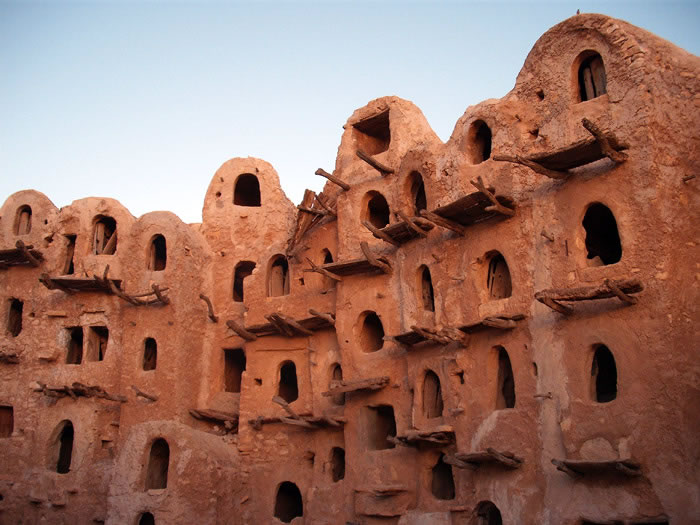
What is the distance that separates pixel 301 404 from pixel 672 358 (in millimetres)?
12098

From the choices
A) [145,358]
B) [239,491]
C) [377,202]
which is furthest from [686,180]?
[145,358]

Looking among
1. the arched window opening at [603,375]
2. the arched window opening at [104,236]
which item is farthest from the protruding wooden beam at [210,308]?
the arched window opening at [603,375]

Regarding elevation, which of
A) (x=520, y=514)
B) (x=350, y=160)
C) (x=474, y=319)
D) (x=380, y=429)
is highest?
(x=350, y=160)

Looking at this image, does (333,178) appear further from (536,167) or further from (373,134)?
(536,167)

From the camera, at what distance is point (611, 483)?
Result: 15.9 meters

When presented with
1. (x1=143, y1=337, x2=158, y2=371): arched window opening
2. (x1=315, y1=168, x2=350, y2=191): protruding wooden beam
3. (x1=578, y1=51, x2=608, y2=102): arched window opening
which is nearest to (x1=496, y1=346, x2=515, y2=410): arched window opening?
(x1=578, y1=51, x2=608, y2=102): arched window opening

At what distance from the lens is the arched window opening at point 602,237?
768 inches

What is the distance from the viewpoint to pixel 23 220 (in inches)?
1217

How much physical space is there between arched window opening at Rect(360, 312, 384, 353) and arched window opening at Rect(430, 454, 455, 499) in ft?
13.0

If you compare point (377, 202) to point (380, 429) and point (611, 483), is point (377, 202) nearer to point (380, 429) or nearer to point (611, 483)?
point (380, 429)

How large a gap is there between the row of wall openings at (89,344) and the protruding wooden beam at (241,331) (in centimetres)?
515

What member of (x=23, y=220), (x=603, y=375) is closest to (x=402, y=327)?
(x=603, y=375)

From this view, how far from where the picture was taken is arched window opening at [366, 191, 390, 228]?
24337mm

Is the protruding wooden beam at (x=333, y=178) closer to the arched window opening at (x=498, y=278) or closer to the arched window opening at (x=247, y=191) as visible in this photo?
the arched window opening at (x=498, y=278)
